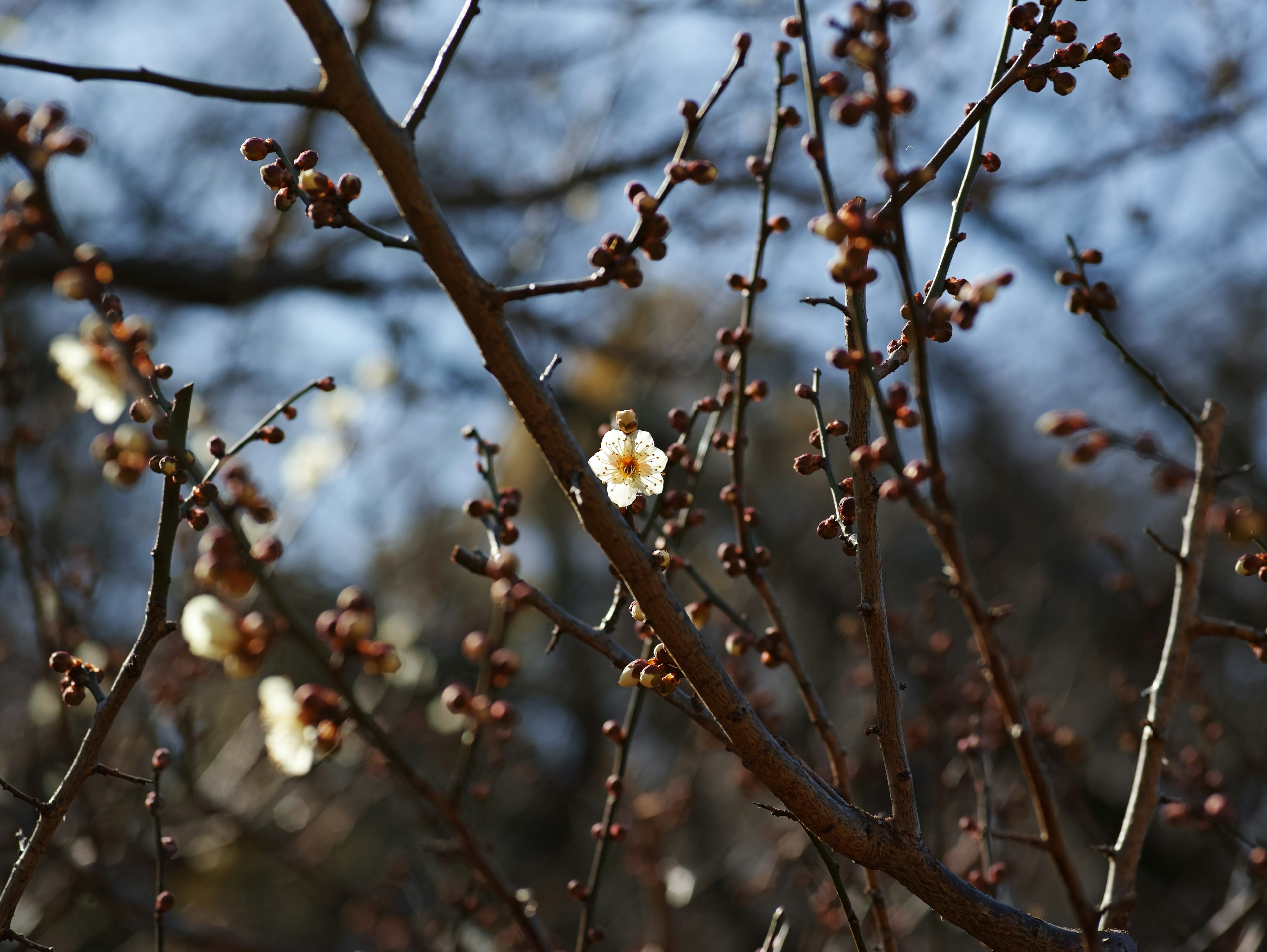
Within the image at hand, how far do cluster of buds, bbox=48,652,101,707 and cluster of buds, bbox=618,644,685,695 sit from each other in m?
0.77

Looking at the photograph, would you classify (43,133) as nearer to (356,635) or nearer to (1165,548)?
(356,635)

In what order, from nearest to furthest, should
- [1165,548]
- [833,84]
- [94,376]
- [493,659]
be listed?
[833,84], [1165,548], [493,659], [94,376]

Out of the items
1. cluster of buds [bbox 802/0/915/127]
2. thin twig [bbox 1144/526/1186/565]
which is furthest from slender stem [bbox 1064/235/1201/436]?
cluster of buds [bbox 802/0/915/127]

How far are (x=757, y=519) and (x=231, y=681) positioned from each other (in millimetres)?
4837

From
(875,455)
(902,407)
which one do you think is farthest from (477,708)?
(875,455)

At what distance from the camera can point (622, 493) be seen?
1.55 metres

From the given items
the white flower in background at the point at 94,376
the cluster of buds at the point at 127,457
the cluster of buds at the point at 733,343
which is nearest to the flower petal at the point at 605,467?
the cluster of buds at the point at 733,343

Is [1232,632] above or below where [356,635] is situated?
below

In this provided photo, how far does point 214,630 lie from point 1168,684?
152 cm

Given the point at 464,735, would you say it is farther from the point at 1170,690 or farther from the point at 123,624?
the point at 123,624

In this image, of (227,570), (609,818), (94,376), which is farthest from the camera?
(94,376)

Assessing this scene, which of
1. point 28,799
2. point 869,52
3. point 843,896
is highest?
point 869,52

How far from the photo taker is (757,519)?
1659mm

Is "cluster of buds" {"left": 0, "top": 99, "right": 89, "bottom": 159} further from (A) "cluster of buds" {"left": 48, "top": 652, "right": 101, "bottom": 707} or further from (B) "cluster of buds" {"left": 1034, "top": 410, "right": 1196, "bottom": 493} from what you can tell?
(B) "cluster of buds" {"left": 1034, "top": 410, "right": 1196, "bottom": 493}
